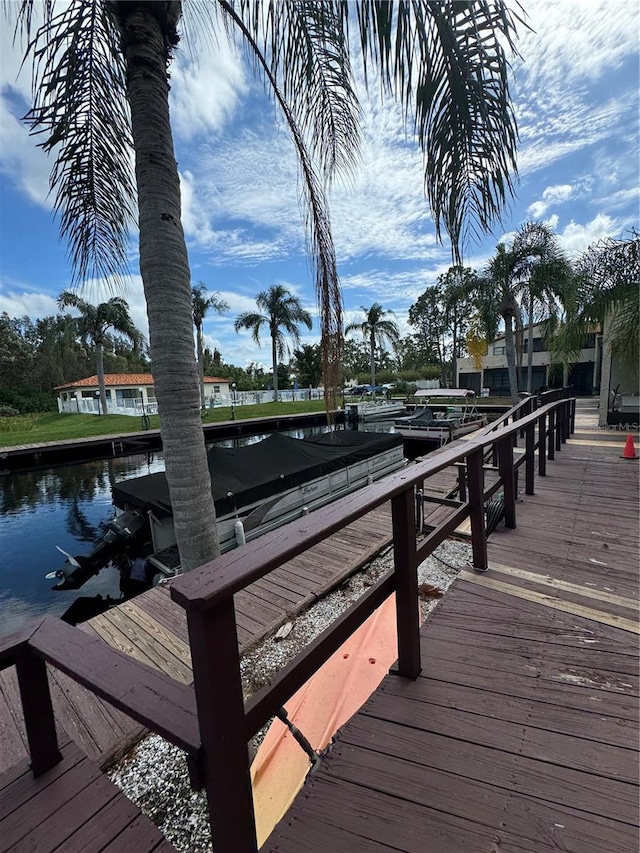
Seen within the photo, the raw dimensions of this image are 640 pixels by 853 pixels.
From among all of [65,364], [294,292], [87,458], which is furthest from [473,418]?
[65,364]

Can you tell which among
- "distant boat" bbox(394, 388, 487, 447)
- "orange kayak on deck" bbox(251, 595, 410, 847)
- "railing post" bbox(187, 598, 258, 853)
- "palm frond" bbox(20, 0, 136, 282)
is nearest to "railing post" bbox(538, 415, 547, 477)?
"orange kayak on deck" bbox(251, 595, 410, 847)

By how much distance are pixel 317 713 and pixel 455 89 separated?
4106mm

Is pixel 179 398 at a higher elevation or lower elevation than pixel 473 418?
higher

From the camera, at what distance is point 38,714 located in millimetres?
1245

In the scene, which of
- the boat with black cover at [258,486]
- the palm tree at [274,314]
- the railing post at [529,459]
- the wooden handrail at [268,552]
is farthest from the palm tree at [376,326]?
the wooden handrail at [268,552]

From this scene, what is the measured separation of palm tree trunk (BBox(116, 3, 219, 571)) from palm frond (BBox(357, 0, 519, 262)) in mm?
1914

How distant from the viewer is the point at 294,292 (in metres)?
28.3

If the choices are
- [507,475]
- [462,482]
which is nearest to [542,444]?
[462,482]

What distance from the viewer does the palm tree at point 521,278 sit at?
14570mm

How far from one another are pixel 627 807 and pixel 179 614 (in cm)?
405

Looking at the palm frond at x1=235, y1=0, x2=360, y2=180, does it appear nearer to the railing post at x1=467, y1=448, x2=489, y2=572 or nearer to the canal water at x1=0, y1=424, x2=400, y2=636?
the railing post at x1=467, y1=448, x2=489, y2=572

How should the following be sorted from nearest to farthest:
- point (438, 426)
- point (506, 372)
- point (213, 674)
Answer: point (213, 674), point (438, 426), point (506, 372)

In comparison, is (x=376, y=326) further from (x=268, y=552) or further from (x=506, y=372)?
(x=268, y=552)

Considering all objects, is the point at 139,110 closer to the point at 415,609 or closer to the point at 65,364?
the point at 415,609
